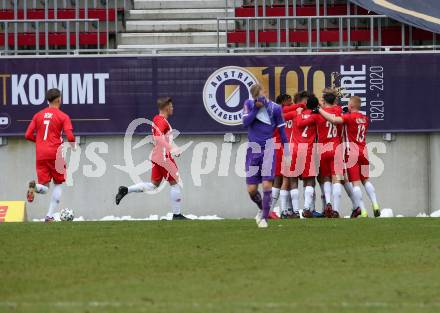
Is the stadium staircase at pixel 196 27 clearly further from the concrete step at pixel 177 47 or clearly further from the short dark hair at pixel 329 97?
the short dark hair at pixel 329 97

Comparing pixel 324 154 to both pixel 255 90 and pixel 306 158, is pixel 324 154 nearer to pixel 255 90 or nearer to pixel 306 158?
pixel 306 158

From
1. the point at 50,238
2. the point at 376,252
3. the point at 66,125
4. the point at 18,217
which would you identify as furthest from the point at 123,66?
the point at 376,252

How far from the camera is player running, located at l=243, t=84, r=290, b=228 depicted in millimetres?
16969

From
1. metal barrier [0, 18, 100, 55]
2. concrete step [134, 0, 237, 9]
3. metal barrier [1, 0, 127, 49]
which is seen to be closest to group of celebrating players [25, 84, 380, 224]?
metal barrier [0, 18, 100, 55]

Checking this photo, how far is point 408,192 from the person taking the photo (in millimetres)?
24609

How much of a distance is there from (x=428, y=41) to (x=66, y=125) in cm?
964

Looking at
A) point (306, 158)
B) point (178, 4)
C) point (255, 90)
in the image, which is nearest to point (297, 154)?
point (306, 158)

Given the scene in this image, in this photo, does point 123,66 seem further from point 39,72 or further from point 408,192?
point 408,192

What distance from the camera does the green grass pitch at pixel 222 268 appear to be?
10664 mm

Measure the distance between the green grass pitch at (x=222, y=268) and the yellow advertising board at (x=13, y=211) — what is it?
15.3ft

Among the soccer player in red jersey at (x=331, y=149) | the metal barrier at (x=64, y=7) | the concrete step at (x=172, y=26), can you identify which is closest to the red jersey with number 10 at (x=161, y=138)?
the soccer player in red jersey at (x=331, y=149)

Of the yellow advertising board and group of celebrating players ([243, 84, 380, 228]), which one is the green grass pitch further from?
the yellow advertising board

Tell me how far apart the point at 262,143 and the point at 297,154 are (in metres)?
4.30

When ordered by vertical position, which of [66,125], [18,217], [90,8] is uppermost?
[90,8]
